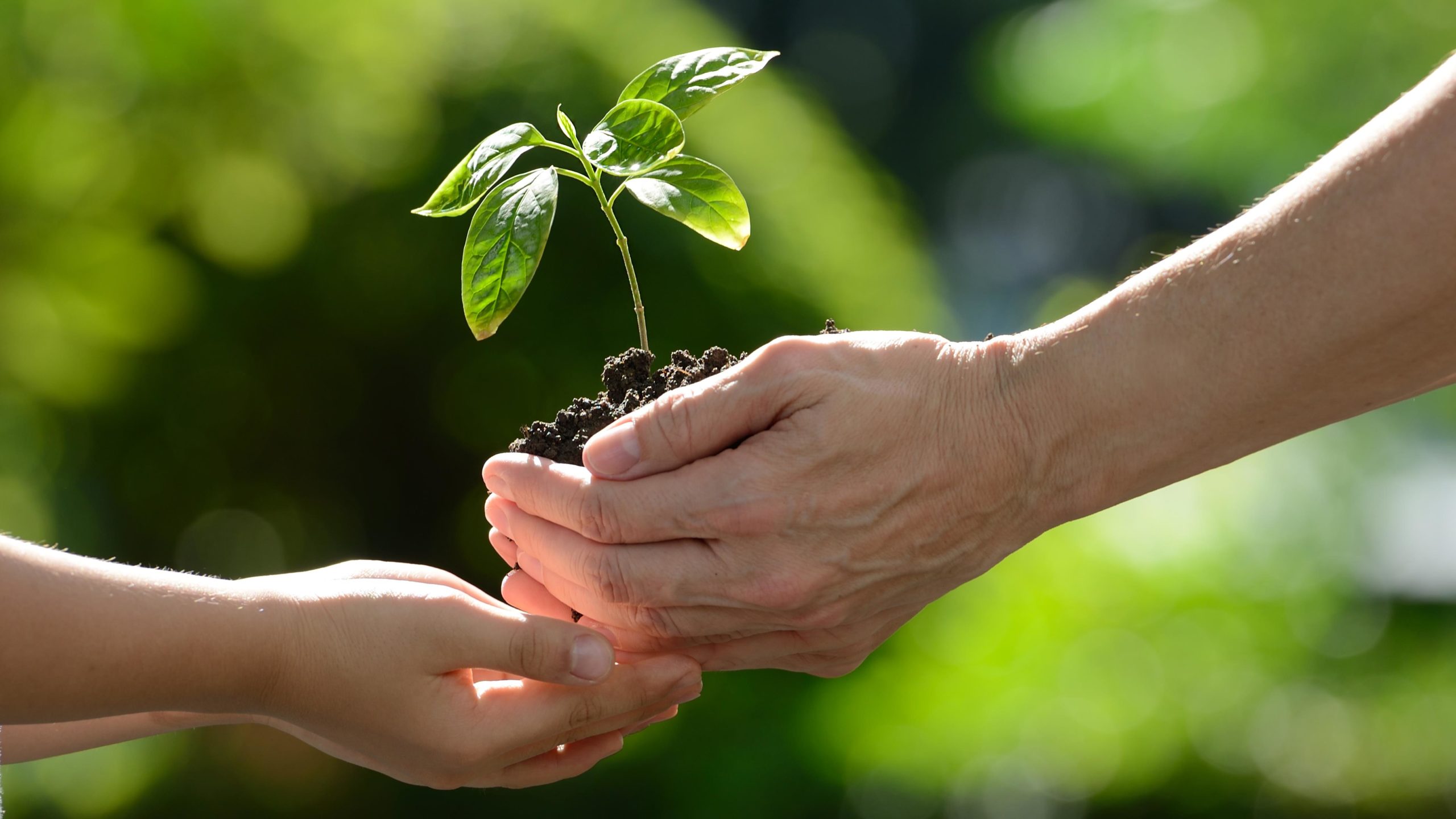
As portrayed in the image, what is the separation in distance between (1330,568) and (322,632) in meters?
3.17

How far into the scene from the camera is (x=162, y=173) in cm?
241

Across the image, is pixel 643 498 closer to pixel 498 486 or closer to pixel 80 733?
pixel 498 486

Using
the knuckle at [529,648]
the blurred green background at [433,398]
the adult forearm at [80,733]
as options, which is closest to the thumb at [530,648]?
the knuckle at [529,648]

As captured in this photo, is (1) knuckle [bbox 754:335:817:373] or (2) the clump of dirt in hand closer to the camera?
(1) knuckle [bbox 754:335:817:373]

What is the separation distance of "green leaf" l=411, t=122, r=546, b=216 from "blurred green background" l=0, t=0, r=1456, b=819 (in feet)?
4.07

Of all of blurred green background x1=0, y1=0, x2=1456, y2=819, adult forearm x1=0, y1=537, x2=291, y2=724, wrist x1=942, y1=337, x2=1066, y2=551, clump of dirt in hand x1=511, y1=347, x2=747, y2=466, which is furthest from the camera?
blurred green background x1=0, y1=0, x2=1456, y2=819

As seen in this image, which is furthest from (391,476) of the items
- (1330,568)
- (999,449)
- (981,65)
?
(981,65)

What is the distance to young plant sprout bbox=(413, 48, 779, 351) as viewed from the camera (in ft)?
3.46

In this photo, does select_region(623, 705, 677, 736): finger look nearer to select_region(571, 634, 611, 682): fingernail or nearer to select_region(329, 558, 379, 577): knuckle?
select_region(571, 634, 611, 682): fingernail

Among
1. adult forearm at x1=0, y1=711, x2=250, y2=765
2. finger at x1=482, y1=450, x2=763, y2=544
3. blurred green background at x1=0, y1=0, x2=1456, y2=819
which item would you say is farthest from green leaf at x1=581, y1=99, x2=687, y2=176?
blurred green background at x1=0, y1=0, x2=1456, y2=819

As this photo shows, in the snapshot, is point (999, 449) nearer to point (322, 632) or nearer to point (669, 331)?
point (322, 632)

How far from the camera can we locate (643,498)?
105cm

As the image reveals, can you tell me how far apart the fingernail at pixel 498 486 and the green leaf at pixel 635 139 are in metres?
0.38

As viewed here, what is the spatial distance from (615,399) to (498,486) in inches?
7.3
